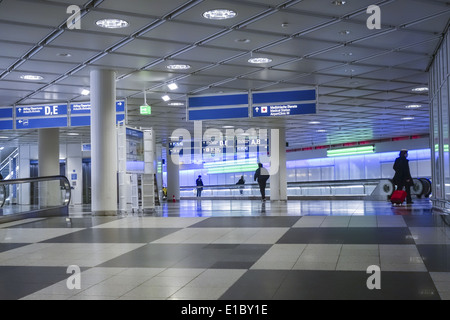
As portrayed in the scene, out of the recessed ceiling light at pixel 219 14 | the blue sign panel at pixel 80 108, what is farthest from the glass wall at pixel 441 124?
the blue sign panel at pixel 80 108

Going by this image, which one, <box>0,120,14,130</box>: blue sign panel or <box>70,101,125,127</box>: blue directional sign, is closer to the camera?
<box>70,101,125,127</box>: blue directional sign

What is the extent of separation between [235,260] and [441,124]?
10.3 metres

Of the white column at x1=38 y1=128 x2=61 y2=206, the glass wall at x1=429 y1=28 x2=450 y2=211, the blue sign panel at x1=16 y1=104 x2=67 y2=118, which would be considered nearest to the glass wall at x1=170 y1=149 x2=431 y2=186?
the glass wall at x1=429 y1=28 x2=450 y2=211

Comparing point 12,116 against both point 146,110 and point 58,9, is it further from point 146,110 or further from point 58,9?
point 58,9

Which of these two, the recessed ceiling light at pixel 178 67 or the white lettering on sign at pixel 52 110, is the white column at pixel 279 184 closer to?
the white lettering on sign at pixel 52 110

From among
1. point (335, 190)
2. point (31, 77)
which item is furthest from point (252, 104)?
point (335, 190)

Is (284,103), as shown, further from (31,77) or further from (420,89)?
(31,77)

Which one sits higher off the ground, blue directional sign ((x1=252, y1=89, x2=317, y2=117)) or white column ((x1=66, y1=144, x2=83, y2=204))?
blue directional sign ((x1=252, y1=89, x2=317, y2=117))

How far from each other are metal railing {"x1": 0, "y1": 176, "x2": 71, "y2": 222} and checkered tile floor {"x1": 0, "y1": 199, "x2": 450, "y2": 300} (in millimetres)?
3517

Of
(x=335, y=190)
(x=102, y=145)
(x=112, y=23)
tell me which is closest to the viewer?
(x=112, y=23)

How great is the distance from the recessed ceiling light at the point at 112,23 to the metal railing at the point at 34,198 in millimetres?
5023

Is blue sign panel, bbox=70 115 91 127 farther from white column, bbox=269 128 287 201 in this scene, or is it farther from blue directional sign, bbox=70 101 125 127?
white column, bbox=269 128 287 201

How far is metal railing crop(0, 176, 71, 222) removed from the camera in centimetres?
1484

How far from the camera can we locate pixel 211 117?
1992cm
